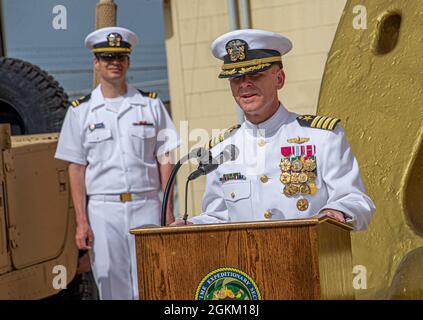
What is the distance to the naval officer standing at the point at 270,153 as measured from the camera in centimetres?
319

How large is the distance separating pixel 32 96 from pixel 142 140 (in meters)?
1.68

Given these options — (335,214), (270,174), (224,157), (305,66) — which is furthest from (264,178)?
(305,66)

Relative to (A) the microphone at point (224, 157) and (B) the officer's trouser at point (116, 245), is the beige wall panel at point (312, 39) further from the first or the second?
(A) the microphone at point (224, 157)

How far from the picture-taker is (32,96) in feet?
21.6

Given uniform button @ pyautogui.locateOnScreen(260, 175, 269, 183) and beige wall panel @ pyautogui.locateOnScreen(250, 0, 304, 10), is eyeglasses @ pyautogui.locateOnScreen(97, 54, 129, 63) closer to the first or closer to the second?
beige wall panel @ pyautogui.locateOnScreen(250, 0, 304, 10)

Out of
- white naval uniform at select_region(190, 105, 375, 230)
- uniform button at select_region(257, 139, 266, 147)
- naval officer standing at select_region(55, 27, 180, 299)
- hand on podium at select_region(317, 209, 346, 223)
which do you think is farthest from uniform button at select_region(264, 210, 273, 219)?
naval officer standing at select_region(55, 27, 180, 299)

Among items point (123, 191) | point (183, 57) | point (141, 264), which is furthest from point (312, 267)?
point (183, 57)

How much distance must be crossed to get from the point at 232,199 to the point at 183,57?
296 centimetres

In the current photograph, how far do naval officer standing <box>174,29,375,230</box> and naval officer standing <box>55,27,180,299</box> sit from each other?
1707 millimetres

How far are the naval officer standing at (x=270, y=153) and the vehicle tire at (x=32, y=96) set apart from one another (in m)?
3.28

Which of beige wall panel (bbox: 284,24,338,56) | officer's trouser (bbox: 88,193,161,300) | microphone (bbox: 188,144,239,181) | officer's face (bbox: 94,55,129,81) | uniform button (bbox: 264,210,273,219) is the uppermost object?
beige wall panel (bbox: 284,24,338,56)

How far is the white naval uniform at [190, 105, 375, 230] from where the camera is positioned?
3.19 meters
